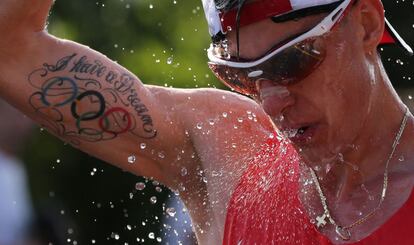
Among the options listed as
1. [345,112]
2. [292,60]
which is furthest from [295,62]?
[345,112]

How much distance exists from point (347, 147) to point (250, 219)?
372 millimetres

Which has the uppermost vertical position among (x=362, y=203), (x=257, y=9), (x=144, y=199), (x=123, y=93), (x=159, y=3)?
(x=257, y=9)

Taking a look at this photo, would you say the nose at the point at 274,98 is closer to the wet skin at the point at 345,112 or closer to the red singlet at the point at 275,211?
the wet skin at the point at 345,112

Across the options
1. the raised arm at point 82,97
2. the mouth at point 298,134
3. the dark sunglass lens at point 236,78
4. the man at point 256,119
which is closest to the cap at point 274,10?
the man at point 256,119

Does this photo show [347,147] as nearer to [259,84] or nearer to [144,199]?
[259,84]

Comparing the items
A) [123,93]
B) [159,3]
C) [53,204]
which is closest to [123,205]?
[53,204]

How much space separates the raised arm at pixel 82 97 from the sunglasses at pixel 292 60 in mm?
465

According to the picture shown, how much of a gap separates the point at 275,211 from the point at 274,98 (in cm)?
38

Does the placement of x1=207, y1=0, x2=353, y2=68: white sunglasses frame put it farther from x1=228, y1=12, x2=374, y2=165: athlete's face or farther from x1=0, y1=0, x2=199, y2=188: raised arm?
x1=0, y1=0, x2=199, y2=188: raised arm

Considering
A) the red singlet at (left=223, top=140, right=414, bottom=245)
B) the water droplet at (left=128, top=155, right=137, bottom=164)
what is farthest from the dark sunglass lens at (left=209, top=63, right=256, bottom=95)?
the water droplet at (left=128, top=155, right=137, bottom=164)

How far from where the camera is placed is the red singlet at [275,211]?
330cm

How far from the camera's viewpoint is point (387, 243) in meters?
3.26

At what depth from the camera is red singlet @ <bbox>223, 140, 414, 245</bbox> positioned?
10.8 feet

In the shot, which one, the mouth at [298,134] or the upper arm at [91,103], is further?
the upper arm at [91,103]
